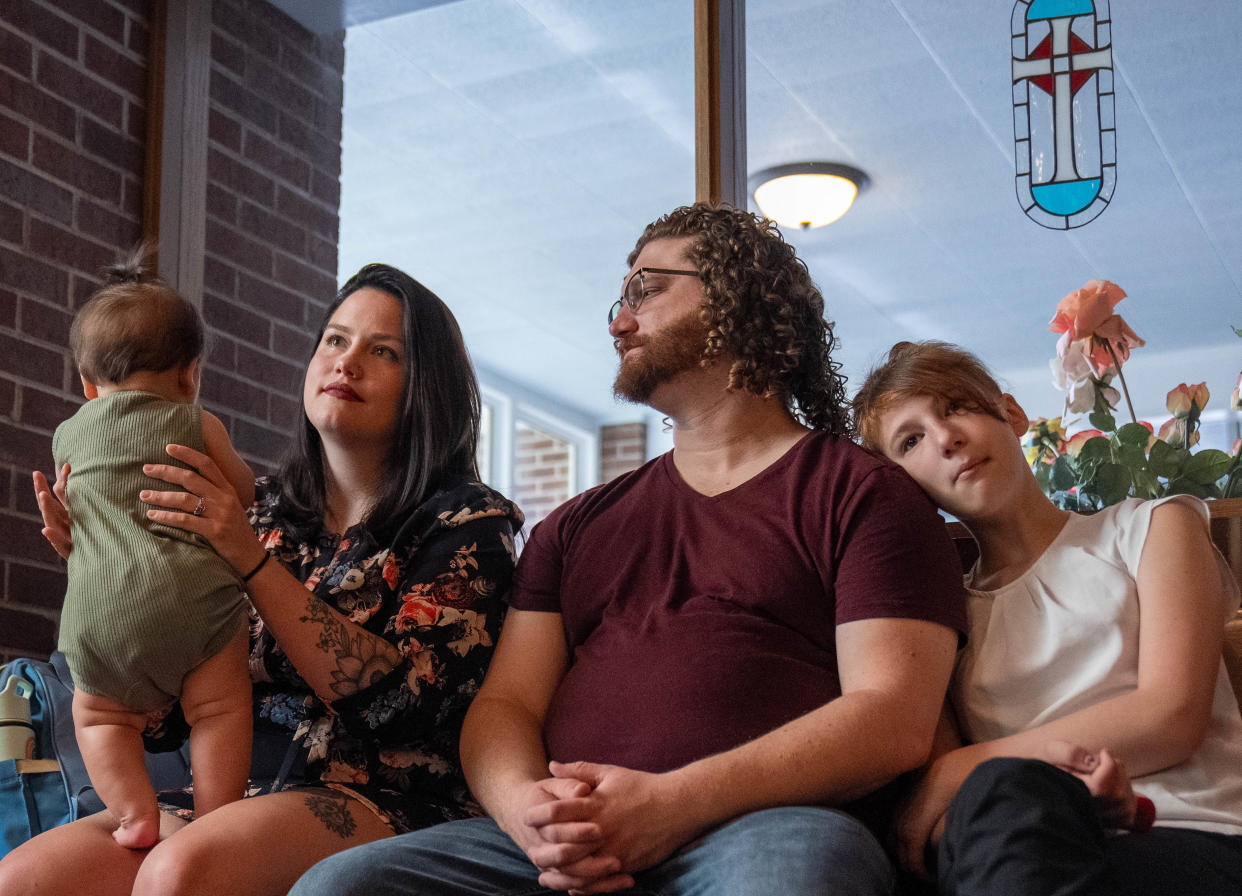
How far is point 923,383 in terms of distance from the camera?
5.54 ft

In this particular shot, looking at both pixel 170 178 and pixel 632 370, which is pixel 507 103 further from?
pixel 632 370

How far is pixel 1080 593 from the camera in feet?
5.07

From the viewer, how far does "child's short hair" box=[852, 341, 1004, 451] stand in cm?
167

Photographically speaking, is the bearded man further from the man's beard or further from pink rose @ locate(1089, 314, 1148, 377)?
pink rose @ locate(1089, 314, 1148, 377)

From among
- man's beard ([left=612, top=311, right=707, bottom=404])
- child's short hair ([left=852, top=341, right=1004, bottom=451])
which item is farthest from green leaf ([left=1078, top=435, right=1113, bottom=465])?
man's beard ([left=612, top=311, right=707, bottom=404])

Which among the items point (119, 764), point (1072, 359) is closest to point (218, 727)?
point (119, 764)

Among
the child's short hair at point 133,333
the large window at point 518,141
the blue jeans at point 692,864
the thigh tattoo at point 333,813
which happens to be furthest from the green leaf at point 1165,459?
the child's short hair at point 133,333

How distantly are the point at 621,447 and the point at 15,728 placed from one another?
559 cm

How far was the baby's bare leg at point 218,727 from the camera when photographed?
1604mm

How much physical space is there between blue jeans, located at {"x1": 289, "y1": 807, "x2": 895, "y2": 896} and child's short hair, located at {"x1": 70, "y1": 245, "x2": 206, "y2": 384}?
0.74m

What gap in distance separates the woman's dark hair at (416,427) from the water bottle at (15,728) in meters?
0.49

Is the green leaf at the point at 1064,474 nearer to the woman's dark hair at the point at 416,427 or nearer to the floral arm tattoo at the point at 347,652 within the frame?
the woman's dark hair at the point at 416,427

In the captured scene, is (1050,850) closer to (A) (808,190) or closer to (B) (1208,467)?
(B) (1208,467)

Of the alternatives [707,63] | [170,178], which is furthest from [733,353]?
[170,178]
